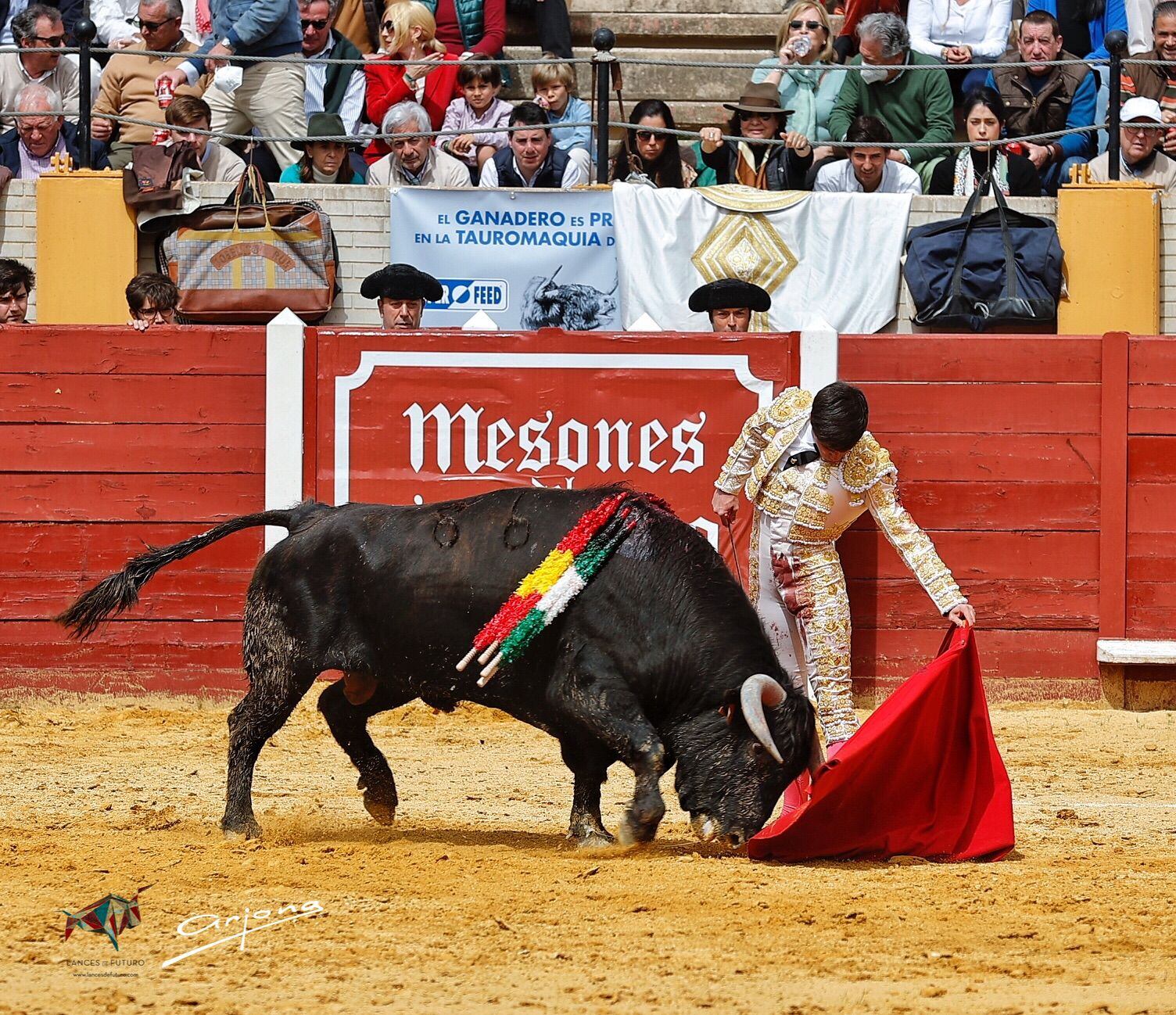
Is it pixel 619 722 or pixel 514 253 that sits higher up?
pixel 514 253

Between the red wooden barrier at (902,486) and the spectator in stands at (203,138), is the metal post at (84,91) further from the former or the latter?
the red wooden barrier at (902,486)

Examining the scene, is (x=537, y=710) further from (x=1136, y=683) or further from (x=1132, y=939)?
(x=1136, y=683)

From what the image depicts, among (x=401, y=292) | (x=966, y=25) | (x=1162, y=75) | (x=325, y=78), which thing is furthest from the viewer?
(x=325, y=78)

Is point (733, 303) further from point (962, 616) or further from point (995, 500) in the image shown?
point (962, 616)

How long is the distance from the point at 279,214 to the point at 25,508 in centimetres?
178

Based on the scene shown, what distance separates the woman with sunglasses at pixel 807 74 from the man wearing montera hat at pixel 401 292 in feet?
7.29

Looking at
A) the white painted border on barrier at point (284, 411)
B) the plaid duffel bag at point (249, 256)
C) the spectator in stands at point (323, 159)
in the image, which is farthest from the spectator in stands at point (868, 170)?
the white painted border on barrier at point (284, 411)

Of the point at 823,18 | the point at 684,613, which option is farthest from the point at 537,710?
the point at 823,18

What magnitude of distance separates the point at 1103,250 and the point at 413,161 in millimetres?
3263

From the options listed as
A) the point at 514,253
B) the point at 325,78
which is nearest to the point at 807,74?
the point at 514,253

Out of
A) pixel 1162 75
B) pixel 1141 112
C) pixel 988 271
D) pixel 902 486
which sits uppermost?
pixel 1162 75

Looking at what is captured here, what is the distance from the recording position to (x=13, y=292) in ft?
25.2

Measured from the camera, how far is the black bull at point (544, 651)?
459cm

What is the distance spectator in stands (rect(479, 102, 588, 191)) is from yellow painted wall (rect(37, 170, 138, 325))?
67.9 inches
